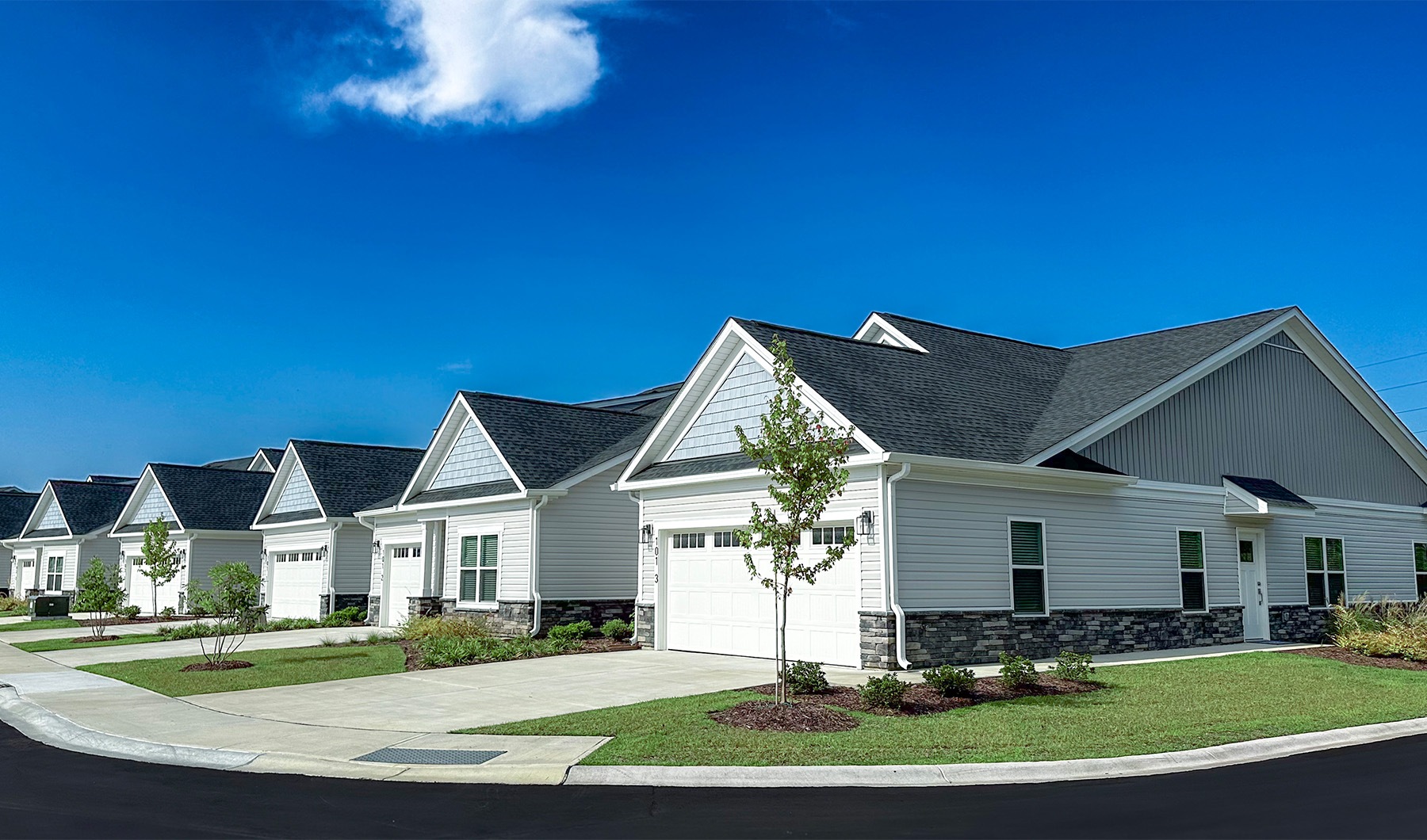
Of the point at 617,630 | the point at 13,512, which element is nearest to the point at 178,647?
the point at 617,630

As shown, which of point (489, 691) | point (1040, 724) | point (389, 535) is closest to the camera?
point (1040, 724)

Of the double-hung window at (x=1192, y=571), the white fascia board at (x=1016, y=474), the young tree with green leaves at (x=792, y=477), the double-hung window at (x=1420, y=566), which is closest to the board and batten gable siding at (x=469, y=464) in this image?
the white fascia board at (x=1016, y=474)

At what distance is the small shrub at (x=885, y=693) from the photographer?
12422 mm

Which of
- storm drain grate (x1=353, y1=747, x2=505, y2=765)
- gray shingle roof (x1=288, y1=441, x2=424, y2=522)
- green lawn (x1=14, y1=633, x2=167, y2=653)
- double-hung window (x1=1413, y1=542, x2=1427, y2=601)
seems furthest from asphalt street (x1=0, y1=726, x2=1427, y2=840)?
gray shingle roof (x1=288, y1=441, x2=424, y2=522)

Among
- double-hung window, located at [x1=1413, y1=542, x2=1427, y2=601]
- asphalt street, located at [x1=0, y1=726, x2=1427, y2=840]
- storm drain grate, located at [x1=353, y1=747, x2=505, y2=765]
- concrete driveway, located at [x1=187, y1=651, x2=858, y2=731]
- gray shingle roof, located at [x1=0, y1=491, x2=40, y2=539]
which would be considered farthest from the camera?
gray shingle roof, located at [x1=0, y1=491, x2=40, y2=539]

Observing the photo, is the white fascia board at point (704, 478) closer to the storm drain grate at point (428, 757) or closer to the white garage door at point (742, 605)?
the white garage door at point (742, 605)

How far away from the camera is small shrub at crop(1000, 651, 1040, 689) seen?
45.3ft

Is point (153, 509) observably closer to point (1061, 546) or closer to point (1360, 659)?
point (1061, 546)

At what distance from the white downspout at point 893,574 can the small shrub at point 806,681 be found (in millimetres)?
3180

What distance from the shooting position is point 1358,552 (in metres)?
24.6

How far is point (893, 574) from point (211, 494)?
111 ft

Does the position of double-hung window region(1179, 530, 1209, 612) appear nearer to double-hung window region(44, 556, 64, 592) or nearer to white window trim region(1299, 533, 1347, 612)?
white window trim region(1299, 533, 1347, 612)

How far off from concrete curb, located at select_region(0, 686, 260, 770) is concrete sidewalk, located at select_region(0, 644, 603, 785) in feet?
0.05

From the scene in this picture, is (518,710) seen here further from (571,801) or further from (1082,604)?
(1082,604)
